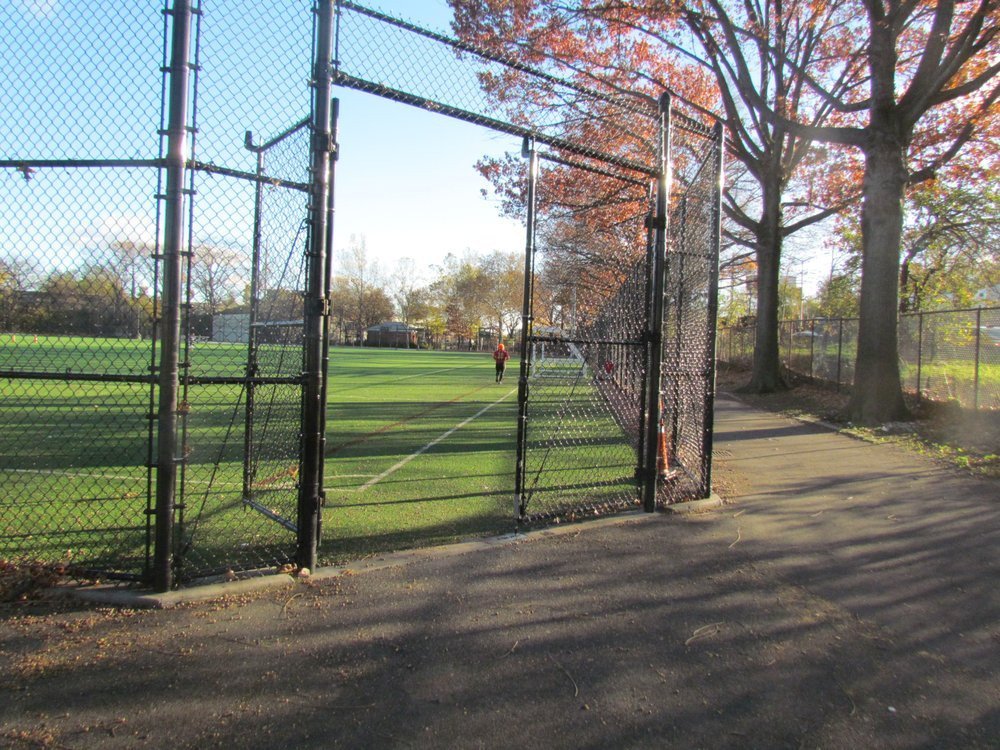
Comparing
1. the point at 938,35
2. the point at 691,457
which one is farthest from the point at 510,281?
the point at 691,457

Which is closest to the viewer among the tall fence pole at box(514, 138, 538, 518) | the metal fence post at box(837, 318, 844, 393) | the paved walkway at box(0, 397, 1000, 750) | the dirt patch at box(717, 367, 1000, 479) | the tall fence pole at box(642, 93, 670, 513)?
the paved walkway at box(0, 397, 1000, 750)

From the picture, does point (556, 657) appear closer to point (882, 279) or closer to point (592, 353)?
point (592, 353)

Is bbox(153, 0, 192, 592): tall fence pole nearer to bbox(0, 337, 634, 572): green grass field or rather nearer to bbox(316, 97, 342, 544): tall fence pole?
bbox(0, 337, 634, 572): green grass field

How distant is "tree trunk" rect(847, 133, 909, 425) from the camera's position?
12.9 meters

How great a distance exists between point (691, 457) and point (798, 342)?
19.8 meters

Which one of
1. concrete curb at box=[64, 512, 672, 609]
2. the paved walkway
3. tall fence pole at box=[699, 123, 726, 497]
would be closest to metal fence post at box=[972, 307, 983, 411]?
tall fence pole at box=[699, 123, 726, 497]

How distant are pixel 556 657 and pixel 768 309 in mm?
20446

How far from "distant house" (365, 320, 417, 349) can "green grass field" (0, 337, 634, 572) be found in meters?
89.3

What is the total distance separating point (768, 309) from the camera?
21.5 m

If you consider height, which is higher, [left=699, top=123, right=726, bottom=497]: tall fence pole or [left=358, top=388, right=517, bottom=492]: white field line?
[left=699, top=123, right=726, bottom=497]: tall fence pole

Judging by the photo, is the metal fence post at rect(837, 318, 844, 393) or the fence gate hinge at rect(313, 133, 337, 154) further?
the metal fence post at rect(837, 318, 844, 393)

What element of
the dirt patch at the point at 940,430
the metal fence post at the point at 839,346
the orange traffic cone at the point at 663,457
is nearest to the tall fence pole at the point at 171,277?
the orange traffic cone at the point at 663,457

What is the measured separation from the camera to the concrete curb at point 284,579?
373cm

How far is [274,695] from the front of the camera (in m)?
2.90
